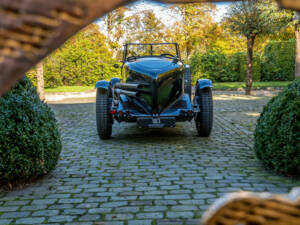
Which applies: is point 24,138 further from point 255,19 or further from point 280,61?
point 280,61

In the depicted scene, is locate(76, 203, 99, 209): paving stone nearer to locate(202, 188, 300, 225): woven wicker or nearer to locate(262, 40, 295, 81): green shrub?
locate(202, 188, 300, 225): woven wicker

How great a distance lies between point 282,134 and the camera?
3.79 m

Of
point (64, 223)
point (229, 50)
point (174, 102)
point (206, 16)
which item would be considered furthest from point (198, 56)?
point (64, 223)

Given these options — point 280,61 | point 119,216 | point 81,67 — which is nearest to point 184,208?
point 119,216

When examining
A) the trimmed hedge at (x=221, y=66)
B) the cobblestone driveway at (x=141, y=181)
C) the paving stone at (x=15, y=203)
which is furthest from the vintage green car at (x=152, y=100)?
the trimmed hedge at (x=221, y=66)

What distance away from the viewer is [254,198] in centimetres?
67

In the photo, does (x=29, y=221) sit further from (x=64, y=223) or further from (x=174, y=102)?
(x=174, y=102)

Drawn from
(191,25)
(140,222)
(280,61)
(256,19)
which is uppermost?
(191,25)

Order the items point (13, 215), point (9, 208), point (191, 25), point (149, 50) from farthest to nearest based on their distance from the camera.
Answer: point (191, 25)
point (149, 50)
point (9, 208)
point (13, 215)

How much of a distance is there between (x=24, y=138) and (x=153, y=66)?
2.99 m

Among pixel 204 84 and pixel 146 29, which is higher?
pixel 146 29

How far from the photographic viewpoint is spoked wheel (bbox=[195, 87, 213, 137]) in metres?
5.92

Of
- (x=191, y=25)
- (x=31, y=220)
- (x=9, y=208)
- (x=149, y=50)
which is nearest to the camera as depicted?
(x=31, y=220)

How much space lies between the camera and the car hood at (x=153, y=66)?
579cm
